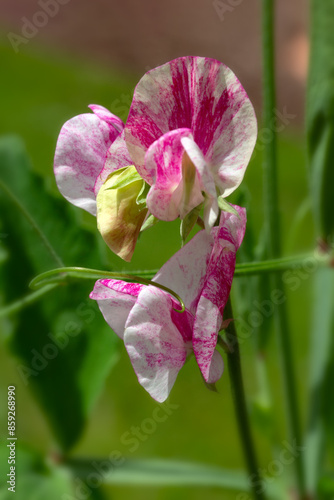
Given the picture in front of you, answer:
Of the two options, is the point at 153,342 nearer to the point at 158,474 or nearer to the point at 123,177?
the point at 123,177

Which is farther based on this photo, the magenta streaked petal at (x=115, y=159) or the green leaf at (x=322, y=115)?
the green leaf at (x=322, y=115)

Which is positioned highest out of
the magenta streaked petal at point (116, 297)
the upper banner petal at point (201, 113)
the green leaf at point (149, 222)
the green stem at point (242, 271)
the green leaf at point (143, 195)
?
the upper banner petal at point (201, 113)

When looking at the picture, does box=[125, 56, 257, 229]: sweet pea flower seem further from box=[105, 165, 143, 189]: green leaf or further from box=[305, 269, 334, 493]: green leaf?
box=[305, 269, 334, 493]: green leaf

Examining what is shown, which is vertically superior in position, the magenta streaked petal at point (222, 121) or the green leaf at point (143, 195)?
the magenta streaked petal at point (222, 121)

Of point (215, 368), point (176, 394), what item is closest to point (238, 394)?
point (215, 368)

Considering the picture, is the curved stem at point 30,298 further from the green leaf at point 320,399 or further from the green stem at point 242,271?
the green leaf at point 320,399

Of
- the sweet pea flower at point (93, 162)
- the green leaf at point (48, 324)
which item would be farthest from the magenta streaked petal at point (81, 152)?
the green leaf at point (48, 324)

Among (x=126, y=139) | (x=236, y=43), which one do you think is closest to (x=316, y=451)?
(x=126, y=139)
